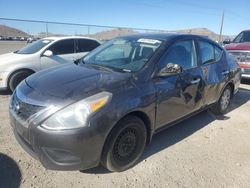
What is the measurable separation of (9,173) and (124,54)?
227cm

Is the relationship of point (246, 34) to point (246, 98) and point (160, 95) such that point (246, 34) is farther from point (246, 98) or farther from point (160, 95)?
point (160, 95)

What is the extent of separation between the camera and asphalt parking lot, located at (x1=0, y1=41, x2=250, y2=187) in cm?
304

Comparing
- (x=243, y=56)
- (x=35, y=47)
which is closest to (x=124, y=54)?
(x=35, y=47)

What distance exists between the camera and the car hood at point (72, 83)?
281cm

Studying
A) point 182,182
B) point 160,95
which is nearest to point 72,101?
point 160,95

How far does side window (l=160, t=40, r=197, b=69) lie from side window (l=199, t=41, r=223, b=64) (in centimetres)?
30

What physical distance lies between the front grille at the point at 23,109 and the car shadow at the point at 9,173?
0.73 metres

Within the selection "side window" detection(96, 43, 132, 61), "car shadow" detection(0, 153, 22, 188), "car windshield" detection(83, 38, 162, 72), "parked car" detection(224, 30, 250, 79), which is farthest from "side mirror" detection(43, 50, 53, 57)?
"parked car" detection(224, 30, 250, 79)

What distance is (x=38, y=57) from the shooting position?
22.5ft

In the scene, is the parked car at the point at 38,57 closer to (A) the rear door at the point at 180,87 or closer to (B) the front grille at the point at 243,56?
(A) the rear door at the point at 180,87

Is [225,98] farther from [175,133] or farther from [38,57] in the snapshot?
[38,57]

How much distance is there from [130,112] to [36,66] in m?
4.54

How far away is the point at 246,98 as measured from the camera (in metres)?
6.99

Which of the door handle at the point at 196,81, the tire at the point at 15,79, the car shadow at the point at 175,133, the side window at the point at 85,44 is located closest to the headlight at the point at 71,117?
the car shadow at the point at 175,133
